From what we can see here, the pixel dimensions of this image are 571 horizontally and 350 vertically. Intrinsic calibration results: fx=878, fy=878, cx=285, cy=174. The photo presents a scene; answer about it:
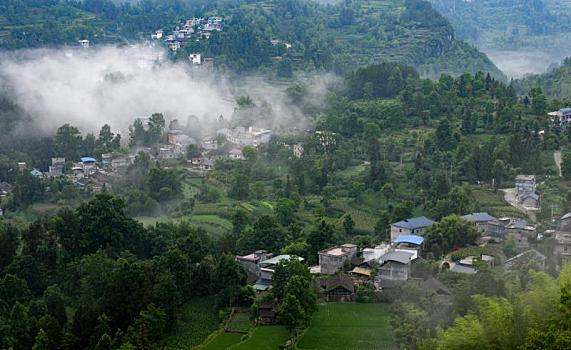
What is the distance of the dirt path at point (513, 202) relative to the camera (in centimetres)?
2194

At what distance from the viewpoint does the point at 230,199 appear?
26062 millimetres

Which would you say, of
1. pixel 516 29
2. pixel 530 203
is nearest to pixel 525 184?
pixel 530 203

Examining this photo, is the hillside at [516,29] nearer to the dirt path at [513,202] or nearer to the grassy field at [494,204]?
the dirt path at [513,202]

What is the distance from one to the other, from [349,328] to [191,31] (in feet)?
104

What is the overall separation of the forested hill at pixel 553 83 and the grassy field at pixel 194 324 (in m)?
22.3

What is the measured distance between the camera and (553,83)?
3900 centimetres

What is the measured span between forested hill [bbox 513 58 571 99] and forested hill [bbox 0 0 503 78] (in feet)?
15.6

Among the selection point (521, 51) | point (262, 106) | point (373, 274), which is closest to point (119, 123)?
point (262, 106)

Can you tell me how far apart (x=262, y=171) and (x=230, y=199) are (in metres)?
2.41

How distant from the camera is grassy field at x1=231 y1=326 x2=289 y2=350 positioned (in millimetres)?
15711

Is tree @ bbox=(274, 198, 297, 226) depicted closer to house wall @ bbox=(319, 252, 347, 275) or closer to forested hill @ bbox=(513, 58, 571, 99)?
house wall @ bbox=(319, 252, 347, 275)

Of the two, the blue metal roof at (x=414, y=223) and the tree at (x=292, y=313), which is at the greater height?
the blue metal roof at (x=414, y=223)

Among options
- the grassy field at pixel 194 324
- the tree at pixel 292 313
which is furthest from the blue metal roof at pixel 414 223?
the tree at pixel 292 313

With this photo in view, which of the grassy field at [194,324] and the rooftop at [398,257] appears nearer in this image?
the grassy field at [194,324]
